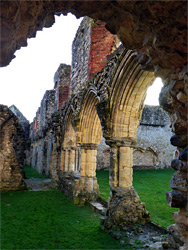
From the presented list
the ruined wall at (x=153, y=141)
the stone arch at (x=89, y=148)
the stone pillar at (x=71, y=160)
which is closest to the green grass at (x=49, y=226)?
the stone arch at (x=89, y=148)

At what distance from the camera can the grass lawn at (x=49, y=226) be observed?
187 inches

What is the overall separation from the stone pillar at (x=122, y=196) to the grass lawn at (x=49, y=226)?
1.57 ft

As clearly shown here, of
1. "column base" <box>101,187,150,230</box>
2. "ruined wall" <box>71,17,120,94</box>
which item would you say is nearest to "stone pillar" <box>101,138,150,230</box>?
"column base" <box>101,187,150,230</box>

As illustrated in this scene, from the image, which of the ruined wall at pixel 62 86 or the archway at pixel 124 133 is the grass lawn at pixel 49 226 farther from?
the ruined wall at pixel 62 86

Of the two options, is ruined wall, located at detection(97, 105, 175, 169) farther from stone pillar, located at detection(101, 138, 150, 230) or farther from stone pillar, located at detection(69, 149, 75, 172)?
stone pillar, located at detection(101, 138, 150, 230)

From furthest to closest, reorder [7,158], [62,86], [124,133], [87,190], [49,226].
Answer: [62,86]
[7,158]
[87,190]
[124,133]
[49,226]

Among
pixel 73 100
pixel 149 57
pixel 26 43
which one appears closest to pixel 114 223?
pixel 149 57

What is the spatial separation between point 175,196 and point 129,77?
3647 millimetres

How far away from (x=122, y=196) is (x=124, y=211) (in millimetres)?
360

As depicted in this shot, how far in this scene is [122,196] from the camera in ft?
18.8

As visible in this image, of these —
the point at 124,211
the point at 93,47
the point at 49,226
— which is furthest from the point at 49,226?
the point at 93,47

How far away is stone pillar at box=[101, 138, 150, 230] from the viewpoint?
5586 millimetres

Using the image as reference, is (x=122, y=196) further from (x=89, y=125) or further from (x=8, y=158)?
(x=8, y=158)

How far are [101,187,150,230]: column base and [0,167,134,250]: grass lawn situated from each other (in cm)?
35
